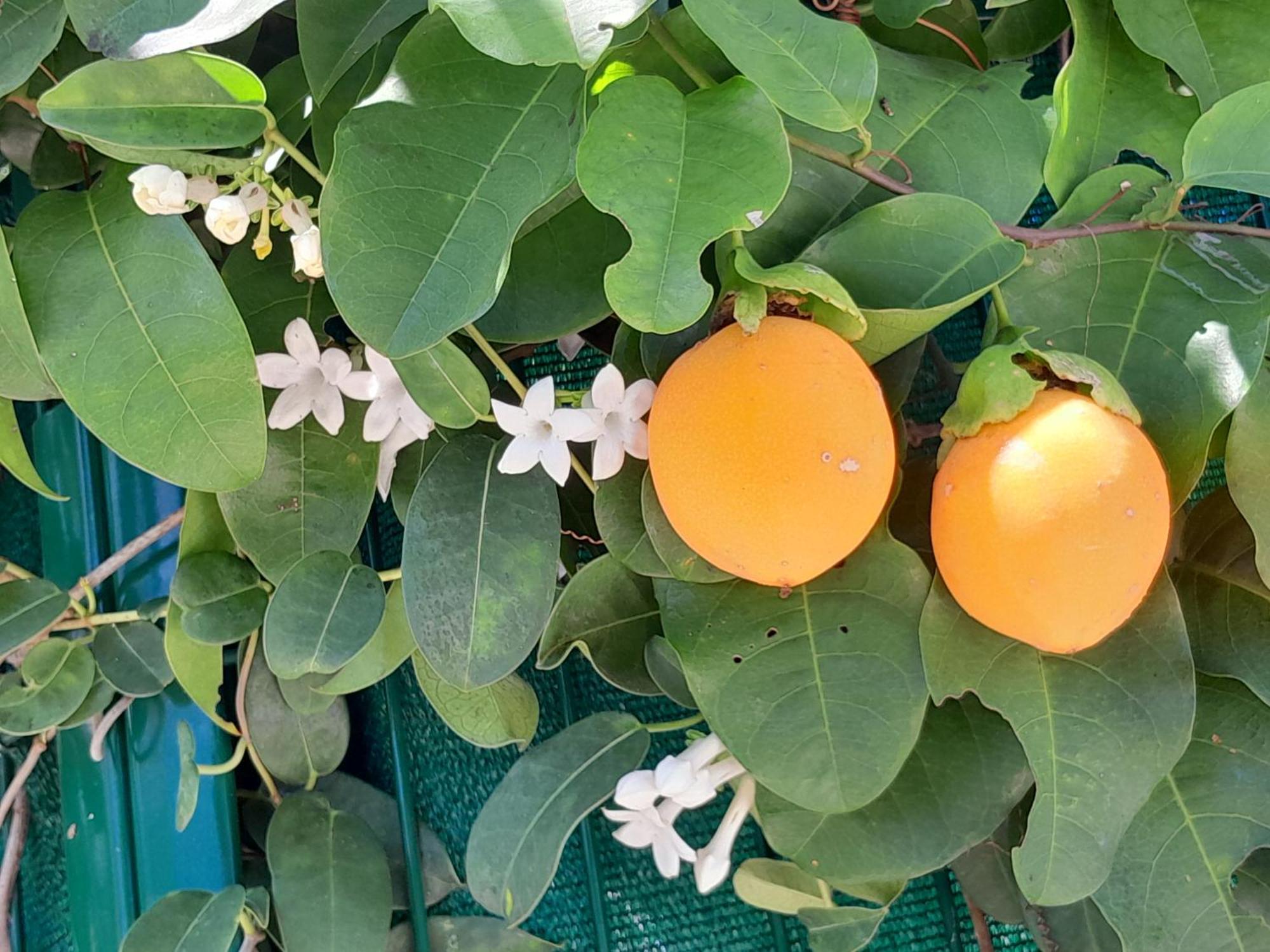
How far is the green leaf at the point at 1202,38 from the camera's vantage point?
56 centimetres

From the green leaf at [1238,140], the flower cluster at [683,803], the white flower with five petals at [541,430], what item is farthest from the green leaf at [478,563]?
the green leaf at [1238,140]

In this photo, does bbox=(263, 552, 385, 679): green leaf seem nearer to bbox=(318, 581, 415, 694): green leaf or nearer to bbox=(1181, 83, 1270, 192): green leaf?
bbox=(318, 581, 415, 694): green leaf

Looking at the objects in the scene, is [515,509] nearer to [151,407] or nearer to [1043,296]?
[151,407]

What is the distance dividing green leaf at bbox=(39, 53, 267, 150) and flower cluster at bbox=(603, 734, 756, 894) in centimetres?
41

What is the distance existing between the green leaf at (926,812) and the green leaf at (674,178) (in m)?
0.31

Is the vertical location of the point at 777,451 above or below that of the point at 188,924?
above

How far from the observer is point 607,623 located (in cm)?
62

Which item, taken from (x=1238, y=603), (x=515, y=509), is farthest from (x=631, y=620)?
(x=1238, y=603)

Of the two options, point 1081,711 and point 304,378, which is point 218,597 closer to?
point 304,378

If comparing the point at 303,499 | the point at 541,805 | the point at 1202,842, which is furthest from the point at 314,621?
the point at 1202,842

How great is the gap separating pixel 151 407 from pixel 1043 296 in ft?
1.41

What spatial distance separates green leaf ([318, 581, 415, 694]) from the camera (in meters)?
0.67

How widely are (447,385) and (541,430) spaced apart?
2.1 inches

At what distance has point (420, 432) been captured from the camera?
59cm
